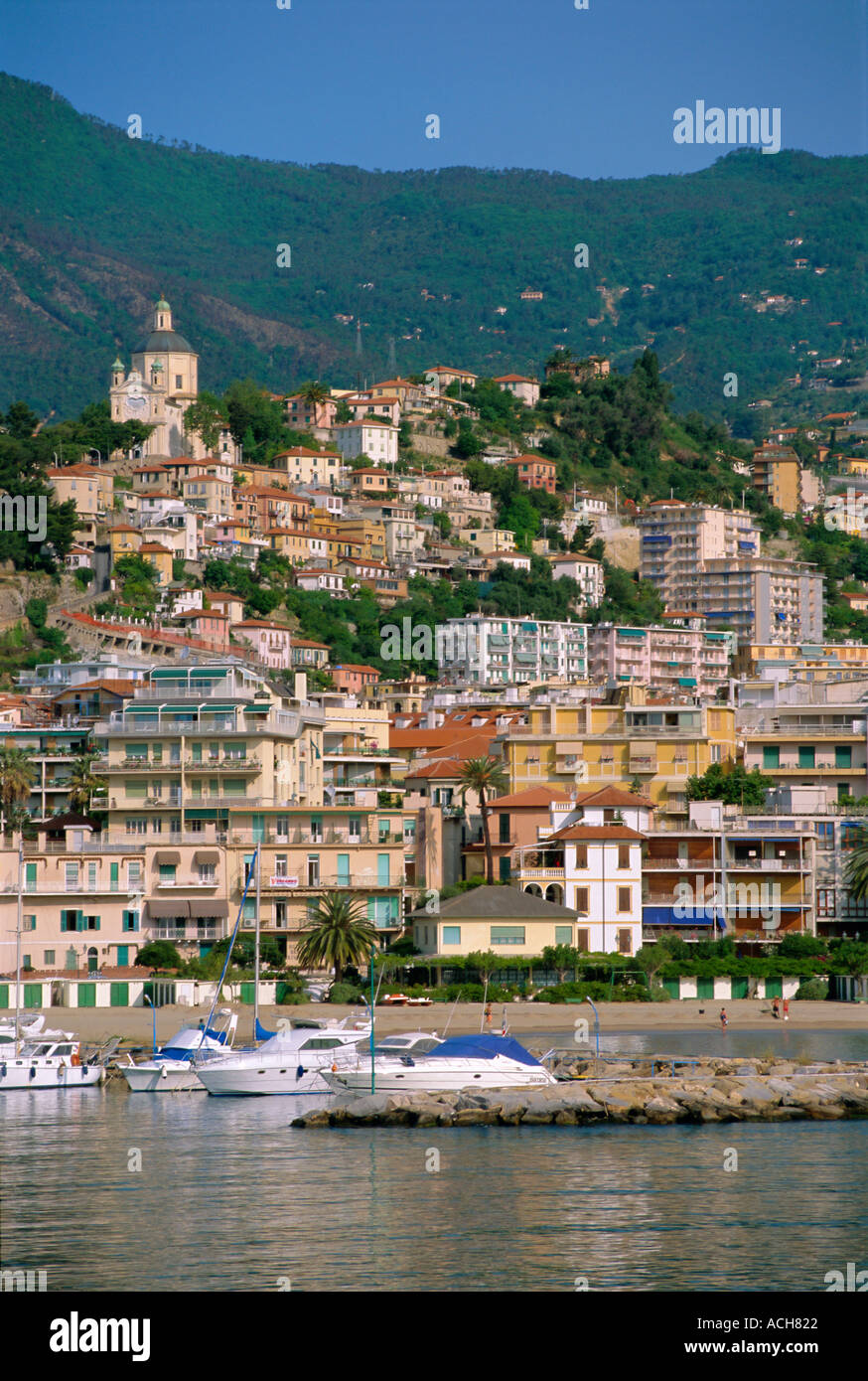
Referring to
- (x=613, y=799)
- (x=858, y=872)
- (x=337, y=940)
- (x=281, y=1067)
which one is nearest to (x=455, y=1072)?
(x=281, y=1067)

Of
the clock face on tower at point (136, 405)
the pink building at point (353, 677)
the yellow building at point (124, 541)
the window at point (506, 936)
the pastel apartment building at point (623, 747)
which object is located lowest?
the window at point (506, 936)

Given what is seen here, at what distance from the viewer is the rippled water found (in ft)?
95.4

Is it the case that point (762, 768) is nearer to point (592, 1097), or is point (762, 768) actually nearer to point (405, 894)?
point (405, 894)

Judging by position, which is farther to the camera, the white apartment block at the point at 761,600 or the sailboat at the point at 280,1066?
the white apartment block at the point at 761,600

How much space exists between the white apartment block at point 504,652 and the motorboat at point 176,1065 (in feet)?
314

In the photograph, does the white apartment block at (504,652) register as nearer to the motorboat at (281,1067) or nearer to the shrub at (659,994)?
the shrub at (659,994)

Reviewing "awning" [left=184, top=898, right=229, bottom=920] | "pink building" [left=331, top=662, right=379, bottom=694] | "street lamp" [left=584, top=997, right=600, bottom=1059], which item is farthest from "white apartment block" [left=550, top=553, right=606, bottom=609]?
"street lamp" [left=584, top=997, right=600, bottom=1059]

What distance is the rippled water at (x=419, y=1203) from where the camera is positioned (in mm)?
29078

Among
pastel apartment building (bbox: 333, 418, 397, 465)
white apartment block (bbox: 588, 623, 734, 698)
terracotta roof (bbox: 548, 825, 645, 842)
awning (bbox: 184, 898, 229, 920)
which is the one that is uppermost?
pastel apartment building (bbox: 333, 418, 397, 465)

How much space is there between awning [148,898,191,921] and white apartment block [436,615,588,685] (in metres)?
82.5

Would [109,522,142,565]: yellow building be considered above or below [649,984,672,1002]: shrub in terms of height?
above

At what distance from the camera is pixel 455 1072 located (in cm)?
4700

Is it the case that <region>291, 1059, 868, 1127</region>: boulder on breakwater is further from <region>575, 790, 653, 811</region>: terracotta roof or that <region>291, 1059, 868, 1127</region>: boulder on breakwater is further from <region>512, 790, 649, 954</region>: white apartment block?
<region>575, 790, 653, 811</region>: terracotta roof

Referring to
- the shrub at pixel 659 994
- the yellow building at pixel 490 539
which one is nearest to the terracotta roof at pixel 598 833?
the shrub at pixel 659 994
